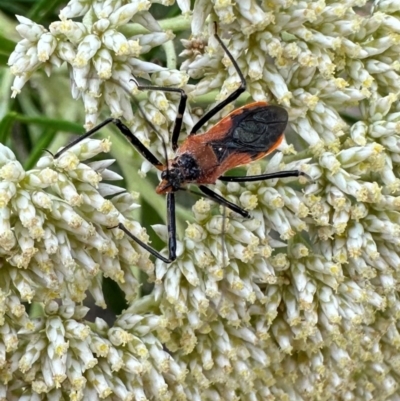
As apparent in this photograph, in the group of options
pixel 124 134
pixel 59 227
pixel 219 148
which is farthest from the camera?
pixel 219 148

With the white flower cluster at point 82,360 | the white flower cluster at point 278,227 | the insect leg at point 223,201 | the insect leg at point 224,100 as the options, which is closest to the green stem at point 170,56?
the white flower cluster at point 278,227

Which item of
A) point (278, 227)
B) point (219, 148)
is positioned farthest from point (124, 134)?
point (278, 227)

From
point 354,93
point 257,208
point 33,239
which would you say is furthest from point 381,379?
point 33,239

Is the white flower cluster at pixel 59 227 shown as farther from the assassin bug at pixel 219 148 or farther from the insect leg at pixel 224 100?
the insect leg at pixel 224 100

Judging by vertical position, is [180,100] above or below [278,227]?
above

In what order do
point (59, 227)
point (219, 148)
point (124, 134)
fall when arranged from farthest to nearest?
point (219, 148) < point (124, 134) < point (59, 227)

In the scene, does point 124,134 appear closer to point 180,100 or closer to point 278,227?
point 180,100

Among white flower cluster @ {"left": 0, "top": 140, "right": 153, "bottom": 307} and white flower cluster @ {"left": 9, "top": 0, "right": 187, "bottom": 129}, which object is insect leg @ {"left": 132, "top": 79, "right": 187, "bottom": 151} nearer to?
white flower cluster @ {"left": 9, "top": 0, "right": 187, "bottom": 129}
